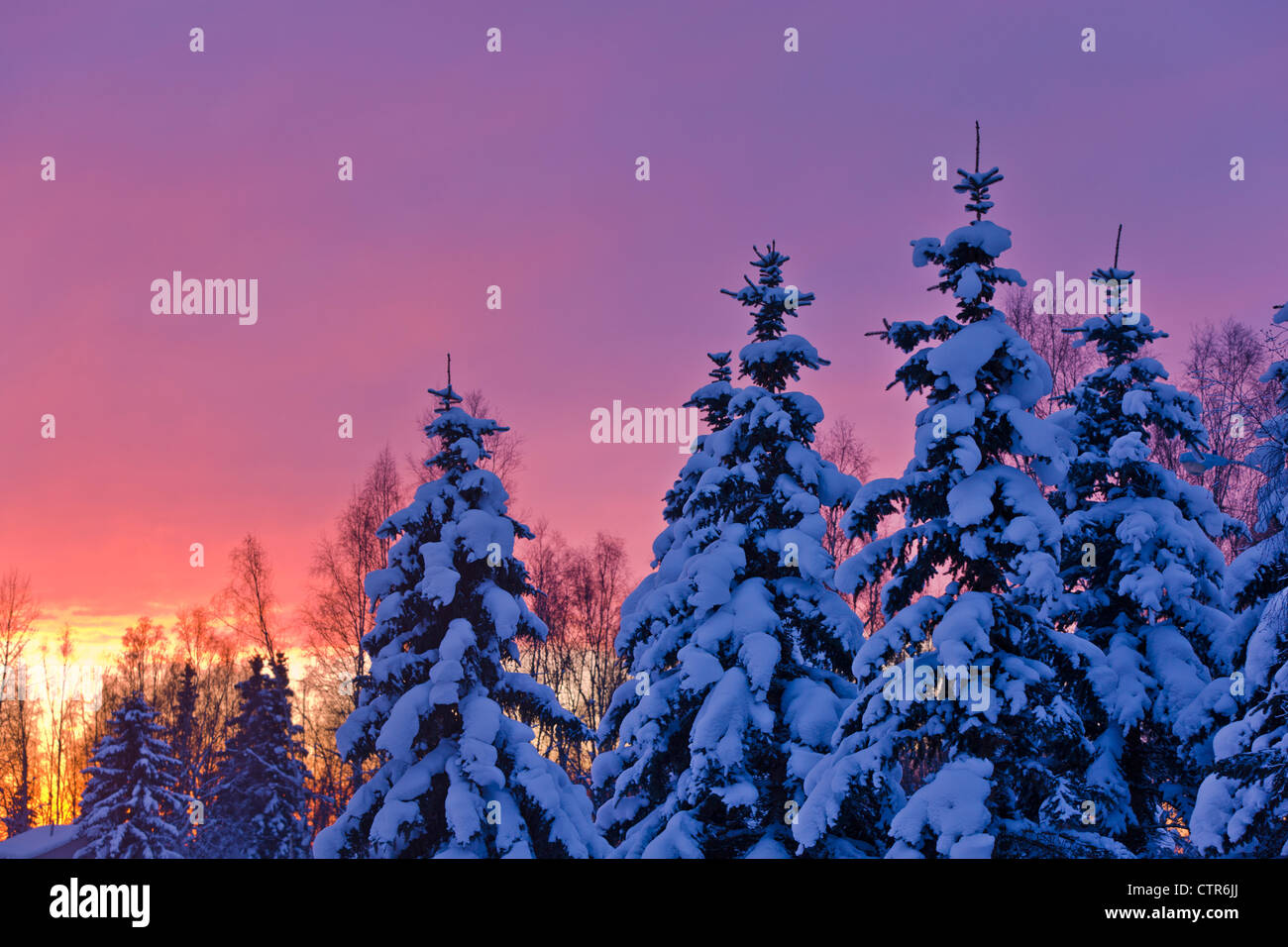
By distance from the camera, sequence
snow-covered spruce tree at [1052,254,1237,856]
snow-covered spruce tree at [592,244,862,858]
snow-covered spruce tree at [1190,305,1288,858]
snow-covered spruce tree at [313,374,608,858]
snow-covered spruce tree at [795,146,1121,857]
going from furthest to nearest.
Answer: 1. snow-covered spruce tree at [1052,254,1237,856]
2. snow-covered spruce tree at [313,374,608,858]
3. snow-covered spruce tree at [592,244,862,858]
4. snow-covered spruce tree at [1190,305,1288,858]
5. snow-covered spruce tree at [795,146,1121,857]

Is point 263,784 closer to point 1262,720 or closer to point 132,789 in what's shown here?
point 132,789

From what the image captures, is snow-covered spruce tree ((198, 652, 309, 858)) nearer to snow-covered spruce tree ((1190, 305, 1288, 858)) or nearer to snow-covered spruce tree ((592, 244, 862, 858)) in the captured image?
snow-covered spruce tree ((592, 244, 862, 858))

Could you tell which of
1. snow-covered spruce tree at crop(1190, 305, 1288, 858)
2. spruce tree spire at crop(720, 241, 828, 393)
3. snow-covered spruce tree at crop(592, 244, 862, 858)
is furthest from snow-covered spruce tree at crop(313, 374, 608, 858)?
snow-covered spruce tree at crop(1190, 305, 1288, 858)

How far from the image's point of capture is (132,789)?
3466 centimetres

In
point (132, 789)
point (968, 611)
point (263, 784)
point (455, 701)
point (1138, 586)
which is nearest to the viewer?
point (968, 611)

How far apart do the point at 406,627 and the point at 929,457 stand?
9.62 metres

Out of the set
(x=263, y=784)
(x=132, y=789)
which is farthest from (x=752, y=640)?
(x=132, y=789)

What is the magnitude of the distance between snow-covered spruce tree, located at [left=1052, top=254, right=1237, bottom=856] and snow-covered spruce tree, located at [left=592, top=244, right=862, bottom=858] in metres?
4.39

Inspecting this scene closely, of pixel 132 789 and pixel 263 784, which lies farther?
pixel 263 784

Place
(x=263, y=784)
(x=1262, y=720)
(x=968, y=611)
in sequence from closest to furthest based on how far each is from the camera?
1. (x=968, y=611)
2. (x=1262, y=720)
3. (x=263, y=784)

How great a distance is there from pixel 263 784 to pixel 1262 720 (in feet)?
112

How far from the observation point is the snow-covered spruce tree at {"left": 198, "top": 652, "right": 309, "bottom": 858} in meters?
36.6

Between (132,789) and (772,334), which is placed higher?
(772,334)
